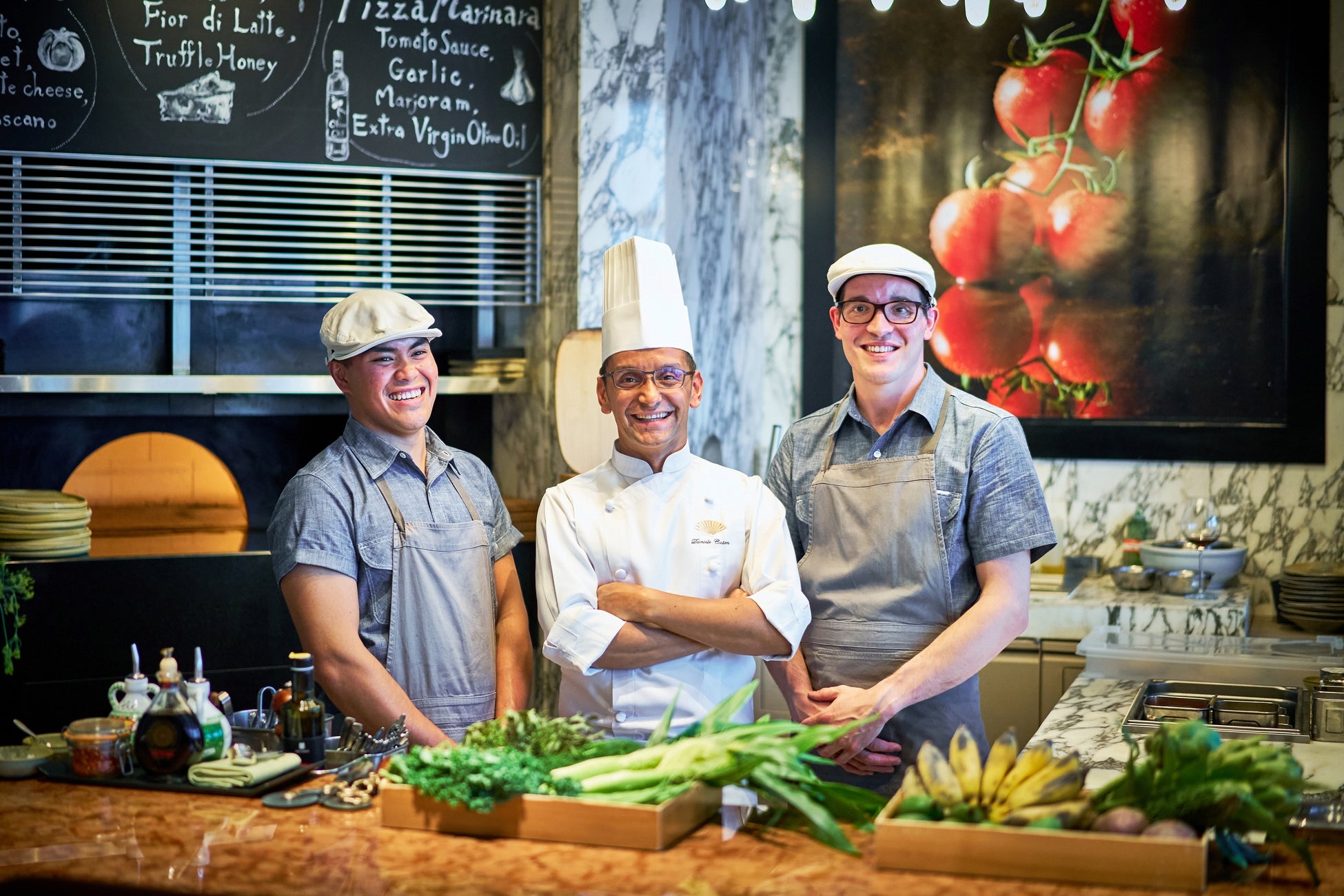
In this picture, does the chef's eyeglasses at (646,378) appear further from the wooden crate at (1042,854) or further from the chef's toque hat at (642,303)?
the wooden crate at (1042,854)

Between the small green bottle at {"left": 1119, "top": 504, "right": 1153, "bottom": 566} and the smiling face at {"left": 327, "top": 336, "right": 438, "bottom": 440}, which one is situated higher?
the smiling face at {"left": 327, "top": 336, "right": 438, "bottom": 440}

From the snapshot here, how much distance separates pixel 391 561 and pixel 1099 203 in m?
3.32

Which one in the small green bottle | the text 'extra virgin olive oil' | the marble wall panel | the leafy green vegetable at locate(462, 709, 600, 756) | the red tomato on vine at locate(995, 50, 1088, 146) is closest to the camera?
the leafy green vegetable at locate(462, 709, 600, 756)

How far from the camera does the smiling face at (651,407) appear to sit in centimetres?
265

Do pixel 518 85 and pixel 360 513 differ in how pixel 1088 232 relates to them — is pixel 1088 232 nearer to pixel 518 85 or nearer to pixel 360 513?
pixel 518 85

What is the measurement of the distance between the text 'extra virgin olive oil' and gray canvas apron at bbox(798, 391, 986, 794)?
43.5 inches

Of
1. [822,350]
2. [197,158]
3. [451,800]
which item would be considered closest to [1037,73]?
[822,350]

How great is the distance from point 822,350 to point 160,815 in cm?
358

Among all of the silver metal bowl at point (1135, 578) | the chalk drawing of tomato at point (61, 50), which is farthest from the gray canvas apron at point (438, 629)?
the silver metal bowl at point (1135, 578)

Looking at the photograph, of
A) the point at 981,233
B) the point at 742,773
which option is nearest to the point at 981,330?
the point at 981,233

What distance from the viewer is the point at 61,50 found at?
14.3 feet

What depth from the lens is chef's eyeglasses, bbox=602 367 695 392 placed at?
266 centimetres

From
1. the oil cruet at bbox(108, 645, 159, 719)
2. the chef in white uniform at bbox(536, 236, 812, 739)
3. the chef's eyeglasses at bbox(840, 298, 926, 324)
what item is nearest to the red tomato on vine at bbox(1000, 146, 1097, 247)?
the chef's eyeglasses at bbox(840, 298, 926, 324)

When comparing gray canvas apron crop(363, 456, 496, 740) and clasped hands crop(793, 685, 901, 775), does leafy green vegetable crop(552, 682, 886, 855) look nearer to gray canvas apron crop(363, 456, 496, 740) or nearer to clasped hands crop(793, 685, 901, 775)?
clasped hands crop(793, 685, 901, 775)
